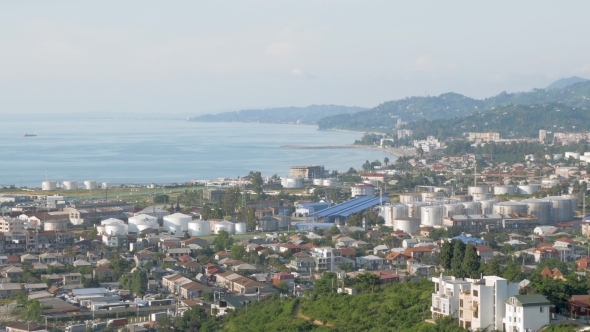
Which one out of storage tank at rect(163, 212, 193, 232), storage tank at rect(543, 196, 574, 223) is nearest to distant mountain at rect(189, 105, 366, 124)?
storage tank at rect(543, 196, 574, 223)

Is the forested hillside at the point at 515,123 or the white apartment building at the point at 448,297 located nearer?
the white apartment building at the point at 448,297

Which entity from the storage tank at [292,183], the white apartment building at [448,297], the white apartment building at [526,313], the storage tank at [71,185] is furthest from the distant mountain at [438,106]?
the white apartment building at [526,313]

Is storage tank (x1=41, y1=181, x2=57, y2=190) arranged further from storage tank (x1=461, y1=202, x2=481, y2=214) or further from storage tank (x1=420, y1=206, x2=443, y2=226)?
storage tank (x1=461, y1=202, x2=481, y2=214)

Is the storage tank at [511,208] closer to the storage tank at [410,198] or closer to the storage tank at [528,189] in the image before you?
the storage tank at [410,198]

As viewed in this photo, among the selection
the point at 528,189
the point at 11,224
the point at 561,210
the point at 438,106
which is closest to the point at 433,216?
the point at 561,210

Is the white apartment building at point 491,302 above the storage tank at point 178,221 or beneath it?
above

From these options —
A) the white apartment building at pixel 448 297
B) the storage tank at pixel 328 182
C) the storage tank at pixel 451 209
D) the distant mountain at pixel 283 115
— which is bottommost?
the distant mountain at pixel 283 115

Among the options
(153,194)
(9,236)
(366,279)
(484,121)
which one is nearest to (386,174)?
(153,194)

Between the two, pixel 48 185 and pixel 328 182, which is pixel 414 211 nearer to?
pixel 328 182
